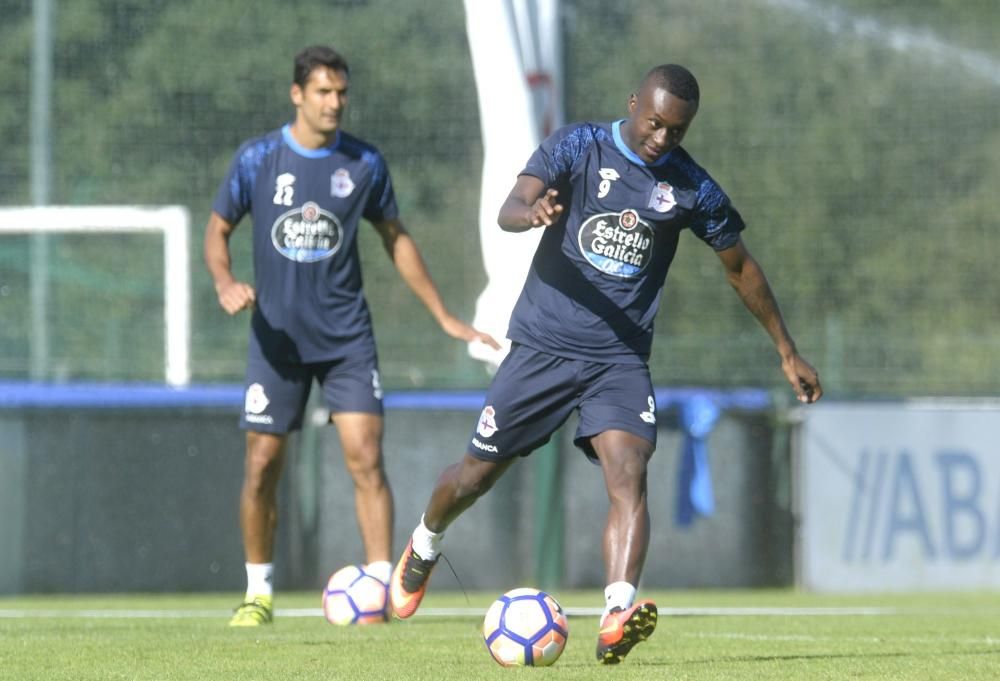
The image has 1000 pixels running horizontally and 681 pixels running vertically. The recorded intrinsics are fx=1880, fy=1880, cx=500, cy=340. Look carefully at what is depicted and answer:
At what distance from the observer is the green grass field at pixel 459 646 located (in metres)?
5.80

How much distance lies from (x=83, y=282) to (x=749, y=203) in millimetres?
4637

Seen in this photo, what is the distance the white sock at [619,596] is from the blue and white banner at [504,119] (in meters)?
5.24

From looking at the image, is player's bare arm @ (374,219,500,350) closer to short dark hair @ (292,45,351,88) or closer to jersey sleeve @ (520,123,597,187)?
short dark hair @ (292,45,351,88)

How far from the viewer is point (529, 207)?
6.16m

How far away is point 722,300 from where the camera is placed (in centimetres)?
1318

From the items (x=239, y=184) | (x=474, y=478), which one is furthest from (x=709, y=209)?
(x=239, y=184)

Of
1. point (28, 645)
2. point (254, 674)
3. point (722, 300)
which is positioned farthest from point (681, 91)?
point (722, 300)

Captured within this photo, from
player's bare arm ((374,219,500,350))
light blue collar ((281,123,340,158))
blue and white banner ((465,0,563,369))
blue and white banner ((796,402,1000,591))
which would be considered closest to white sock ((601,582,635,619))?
player's bare arm ((374,219,500,350))

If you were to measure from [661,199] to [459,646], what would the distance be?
1767 mm

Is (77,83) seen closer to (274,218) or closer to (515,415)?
(274,218)

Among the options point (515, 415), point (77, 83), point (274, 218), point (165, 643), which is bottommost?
point (165, 643)

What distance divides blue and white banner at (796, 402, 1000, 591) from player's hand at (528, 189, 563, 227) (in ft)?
21.2

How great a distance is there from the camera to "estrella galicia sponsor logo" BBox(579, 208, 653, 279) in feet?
21.8

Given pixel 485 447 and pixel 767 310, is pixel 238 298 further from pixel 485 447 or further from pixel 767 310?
pixel 767 310
